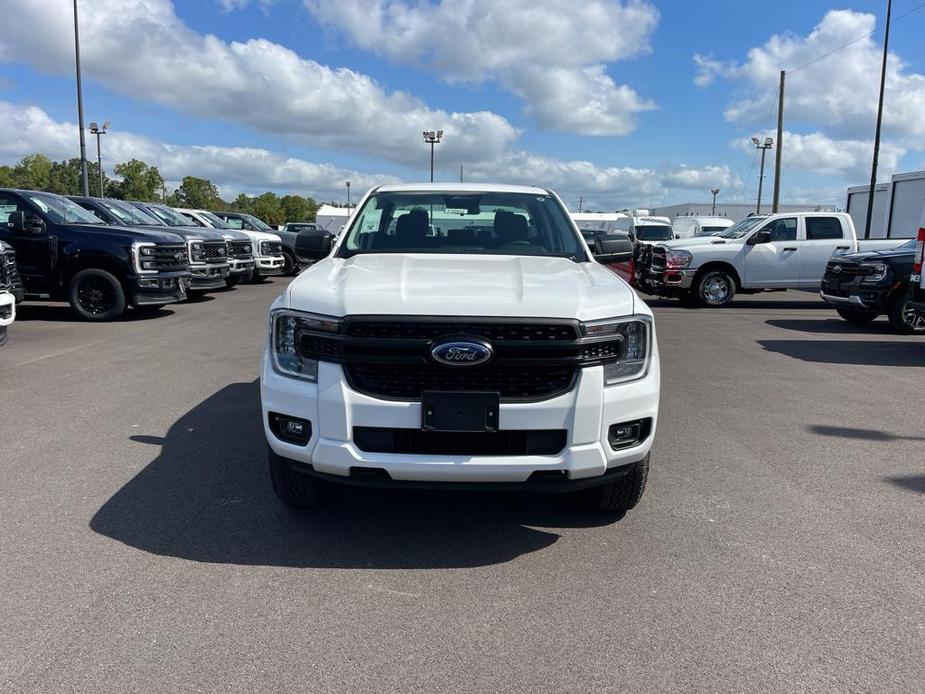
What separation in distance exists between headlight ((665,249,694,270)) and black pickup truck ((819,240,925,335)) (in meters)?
3.50

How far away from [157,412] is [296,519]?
9.19ft

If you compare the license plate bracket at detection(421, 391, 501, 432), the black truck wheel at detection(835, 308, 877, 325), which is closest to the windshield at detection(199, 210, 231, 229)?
the black truck wheel at detection(835, 308, 877, 325)

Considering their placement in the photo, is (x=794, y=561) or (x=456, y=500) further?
(x=456, y=500)

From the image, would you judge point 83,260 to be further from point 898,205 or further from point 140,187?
point 140,187

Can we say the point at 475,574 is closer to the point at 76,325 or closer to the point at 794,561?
the point at 794,561

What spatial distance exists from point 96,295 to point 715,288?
1151 cm

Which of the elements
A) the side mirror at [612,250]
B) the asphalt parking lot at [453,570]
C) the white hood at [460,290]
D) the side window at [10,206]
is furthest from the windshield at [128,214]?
the white hood at [460,290]

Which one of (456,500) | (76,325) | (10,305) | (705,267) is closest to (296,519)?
(456,500)

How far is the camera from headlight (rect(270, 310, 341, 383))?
3525 mm

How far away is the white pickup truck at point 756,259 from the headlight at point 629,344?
1241cm

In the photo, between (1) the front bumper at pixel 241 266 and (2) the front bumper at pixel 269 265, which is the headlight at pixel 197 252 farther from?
(2) the front bumper at pixel 269 265

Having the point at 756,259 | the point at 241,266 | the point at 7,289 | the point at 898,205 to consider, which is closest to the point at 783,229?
the point at 756,259

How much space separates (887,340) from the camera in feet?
36.9

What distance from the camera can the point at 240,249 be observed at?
18250 millimetres
